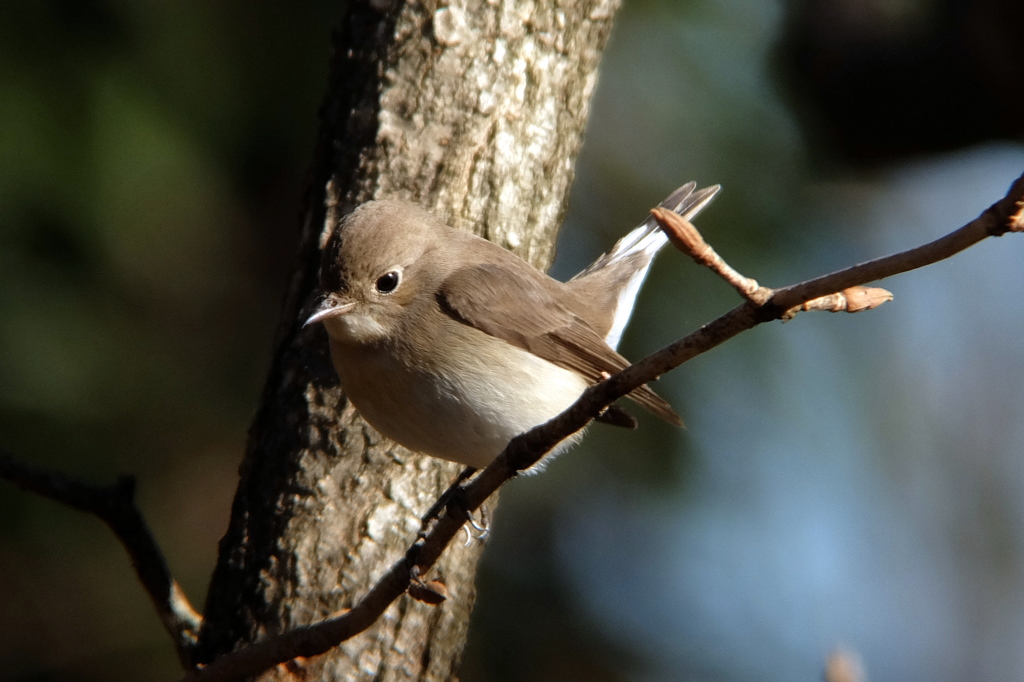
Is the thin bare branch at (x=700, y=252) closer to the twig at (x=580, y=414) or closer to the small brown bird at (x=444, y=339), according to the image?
the twig at (x=580, y=414)

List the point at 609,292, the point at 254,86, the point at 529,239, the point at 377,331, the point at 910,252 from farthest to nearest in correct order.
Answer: the point at 254,86 → the point at 609,292 → the point at 529,239 → the point at 377,331 → the point at 910,252

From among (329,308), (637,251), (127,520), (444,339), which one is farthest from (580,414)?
(637,251)

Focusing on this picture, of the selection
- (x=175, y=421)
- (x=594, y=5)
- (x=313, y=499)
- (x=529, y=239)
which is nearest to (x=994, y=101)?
(x=594, y=5)

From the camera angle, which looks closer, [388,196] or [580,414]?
[580,414]

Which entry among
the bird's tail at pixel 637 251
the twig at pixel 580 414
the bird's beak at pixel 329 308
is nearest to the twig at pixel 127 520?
the twig at pixel 580 414

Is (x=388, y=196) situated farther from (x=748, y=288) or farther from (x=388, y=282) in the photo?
(x=748, y=288)

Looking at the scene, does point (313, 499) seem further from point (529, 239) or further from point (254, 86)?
point (254, 86)
